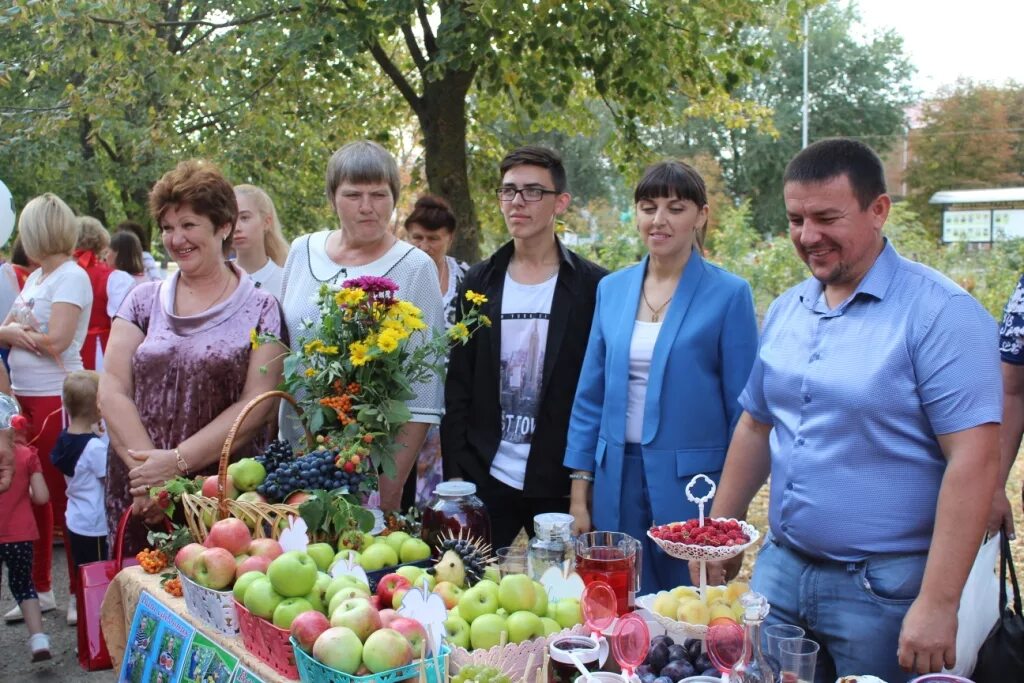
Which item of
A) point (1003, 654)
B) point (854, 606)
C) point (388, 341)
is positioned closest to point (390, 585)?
point (388, 341)

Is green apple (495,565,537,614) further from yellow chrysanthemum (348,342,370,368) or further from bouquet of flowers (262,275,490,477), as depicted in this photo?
yellow chrysanthemum (348,342,370,368)

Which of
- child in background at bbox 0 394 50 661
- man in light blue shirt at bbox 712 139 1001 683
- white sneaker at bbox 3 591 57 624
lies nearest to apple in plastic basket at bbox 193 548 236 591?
man in light blue shirt at bbox 712 139 1001 683

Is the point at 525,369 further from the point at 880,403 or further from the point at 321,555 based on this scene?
the point at 880,403

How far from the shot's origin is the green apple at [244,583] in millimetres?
2104

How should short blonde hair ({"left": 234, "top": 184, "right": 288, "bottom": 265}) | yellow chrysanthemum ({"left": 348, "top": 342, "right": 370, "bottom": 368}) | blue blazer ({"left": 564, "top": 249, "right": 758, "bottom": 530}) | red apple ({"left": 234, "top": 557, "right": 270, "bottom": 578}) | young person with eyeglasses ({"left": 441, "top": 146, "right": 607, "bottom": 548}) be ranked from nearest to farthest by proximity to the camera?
red apple ({"left": 234, "top": 557, "right": 270, "bottom": 578}) → yellow chrysanthemum ({"left": 348, "top": 342, "right": 370, "bottom": 368}) → blue blazer ({"left": 564, "top": 249, "right": 758, "bottom": 530}) → young person with eyeglasses ({"left": 441, "top": 146, "right": 607, "bottom": 548}) → short blonde hair ({"left": 234, "top": 184, "right": 288, "bottom": 265})

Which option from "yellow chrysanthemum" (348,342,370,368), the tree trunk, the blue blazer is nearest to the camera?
"yellow chrysanthemum" (348,342,370,368)

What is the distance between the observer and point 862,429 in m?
2.03

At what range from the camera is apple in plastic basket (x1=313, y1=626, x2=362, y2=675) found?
1.76 m

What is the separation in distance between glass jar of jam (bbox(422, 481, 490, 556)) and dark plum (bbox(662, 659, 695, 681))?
0.75 meters

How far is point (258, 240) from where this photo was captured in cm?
460

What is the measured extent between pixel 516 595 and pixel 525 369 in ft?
4.43

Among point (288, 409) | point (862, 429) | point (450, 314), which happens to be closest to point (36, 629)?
point (288, 409)

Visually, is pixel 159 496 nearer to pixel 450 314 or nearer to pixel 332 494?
pixel 332 494

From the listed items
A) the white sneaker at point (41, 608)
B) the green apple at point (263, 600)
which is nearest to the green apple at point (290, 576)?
the green apple at point (263, 600)
